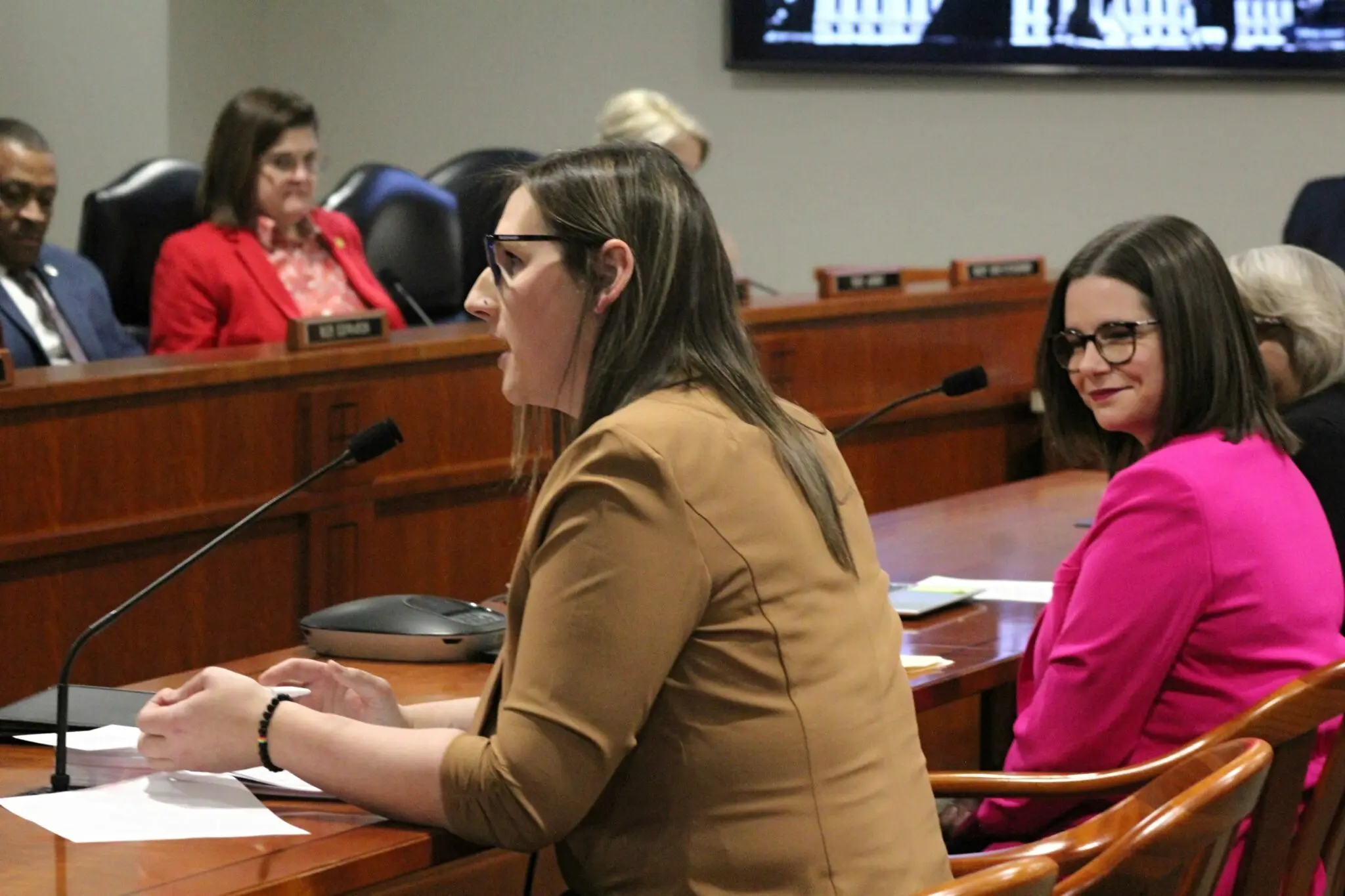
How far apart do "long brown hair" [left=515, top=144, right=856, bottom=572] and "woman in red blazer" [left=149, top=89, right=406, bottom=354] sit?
2.61 metres

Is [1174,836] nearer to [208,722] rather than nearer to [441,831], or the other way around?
[441,831]

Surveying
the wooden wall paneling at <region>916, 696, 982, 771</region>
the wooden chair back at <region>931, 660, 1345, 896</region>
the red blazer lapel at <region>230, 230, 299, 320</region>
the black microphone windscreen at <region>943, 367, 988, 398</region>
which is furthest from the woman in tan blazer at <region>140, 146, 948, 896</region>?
the red blazer lapel at <region>230, 230, 299, 320</region>

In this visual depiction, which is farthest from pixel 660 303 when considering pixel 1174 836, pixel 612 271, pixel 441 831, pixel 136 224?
pixel 136 224

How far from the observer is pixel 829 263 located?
272 inches

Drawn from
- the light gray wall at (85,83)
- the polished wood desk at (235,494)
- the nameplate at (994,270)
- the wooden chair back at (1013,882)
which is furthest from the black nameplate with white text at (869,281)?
the wooden chair back at (1013,882)

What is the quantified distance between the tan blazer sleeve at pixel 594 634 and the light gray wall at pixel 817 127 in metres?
5.52

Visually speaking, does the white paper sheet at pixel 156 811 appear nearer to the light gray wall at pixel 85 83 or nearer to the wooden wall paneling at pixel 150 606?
the wooden wall paneling at pixel 150 606

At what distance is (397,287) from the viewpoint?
4.84 m

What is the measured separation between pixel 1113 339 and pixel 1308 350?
0.47m

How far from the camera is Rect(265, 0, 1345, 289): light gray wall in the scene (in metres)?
6.73

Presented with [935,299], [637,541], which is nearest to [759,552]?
[637,541]

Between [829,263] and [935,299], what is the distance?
234cm

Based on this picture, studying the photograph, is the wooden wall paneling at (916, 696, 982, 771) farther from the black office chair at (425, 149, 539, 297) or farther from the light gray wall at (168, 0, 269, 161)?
the light gray wall at (168, 0, 269, 161)

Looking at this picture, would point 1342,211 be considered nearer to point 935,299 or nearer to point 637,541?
point 935,299
